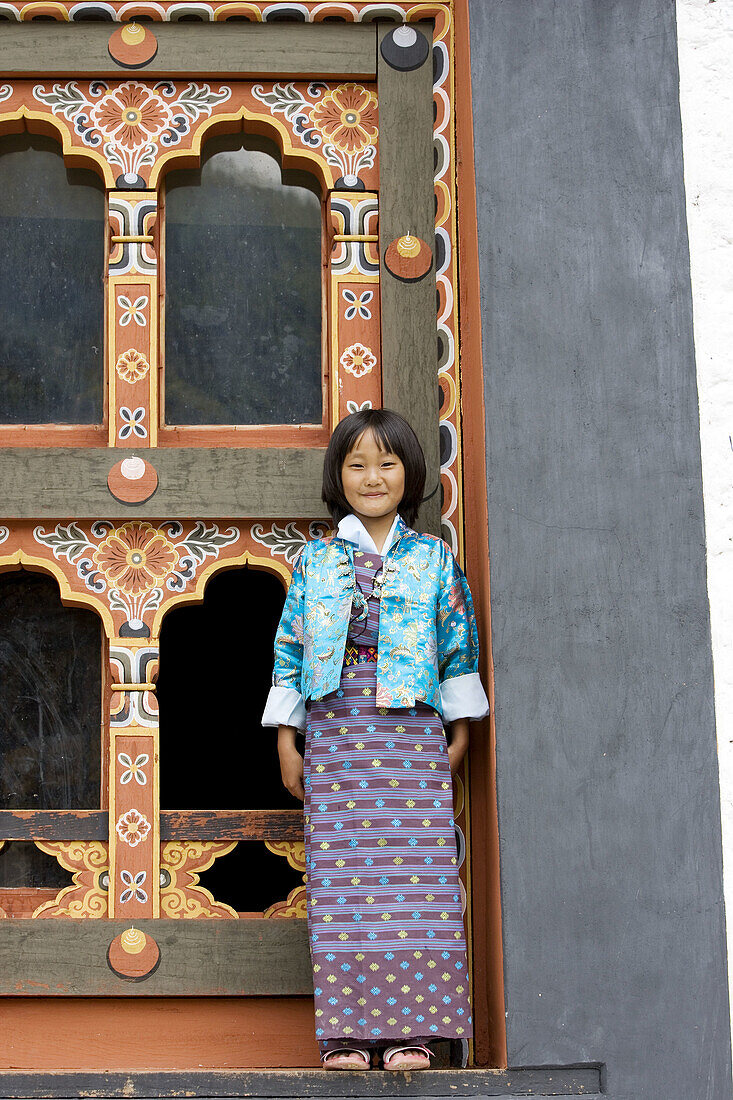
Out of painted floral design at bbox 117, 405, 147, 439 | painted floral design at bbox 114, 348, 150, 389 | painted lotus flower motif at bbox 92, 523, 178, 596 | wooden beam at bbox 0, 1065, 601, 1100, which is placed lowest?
wooden beam at bbox 0, 1065, 601, 1100

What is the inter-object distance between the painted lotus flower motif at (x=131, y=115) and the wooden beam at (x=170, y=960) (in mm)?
1868

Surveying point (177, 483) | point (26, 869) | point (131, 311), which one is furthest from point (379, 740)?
point (131, 311)

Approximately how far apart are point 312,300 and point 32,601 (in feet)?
3.34

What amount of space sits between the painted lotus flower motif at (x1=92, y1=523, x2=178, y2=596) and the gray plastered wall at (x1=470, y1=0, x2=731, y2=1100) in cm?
79

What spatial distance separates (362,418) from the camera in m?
3.02

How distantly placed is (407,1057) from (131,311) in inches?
71.0

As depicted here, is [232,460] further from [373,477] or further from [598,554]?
[598,554]

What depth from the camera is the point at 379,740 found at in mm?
2838

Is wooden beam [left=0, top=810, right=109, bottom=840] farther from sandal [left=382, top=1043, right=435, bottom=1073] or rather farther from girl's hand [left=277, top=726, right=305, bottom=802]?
sandal [left=382, top=1043, right=435, bottom=1073]

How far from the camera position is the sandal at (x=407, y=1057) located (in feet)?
8.65

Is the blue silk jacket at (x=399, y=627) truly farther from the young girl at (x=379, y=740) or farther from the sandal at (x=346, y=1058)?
the sandal at (x=346, y=1058)

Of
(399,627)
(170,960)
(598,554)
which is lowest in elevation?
(170,960)

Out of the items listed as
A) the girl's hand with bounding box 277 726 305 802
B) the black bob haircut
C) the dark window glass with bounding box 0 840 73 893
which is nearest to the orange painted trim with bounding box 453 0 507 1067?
the black bob haircut

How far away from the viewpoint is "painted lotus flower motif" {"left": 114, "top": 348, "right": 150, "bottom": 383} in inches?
128
